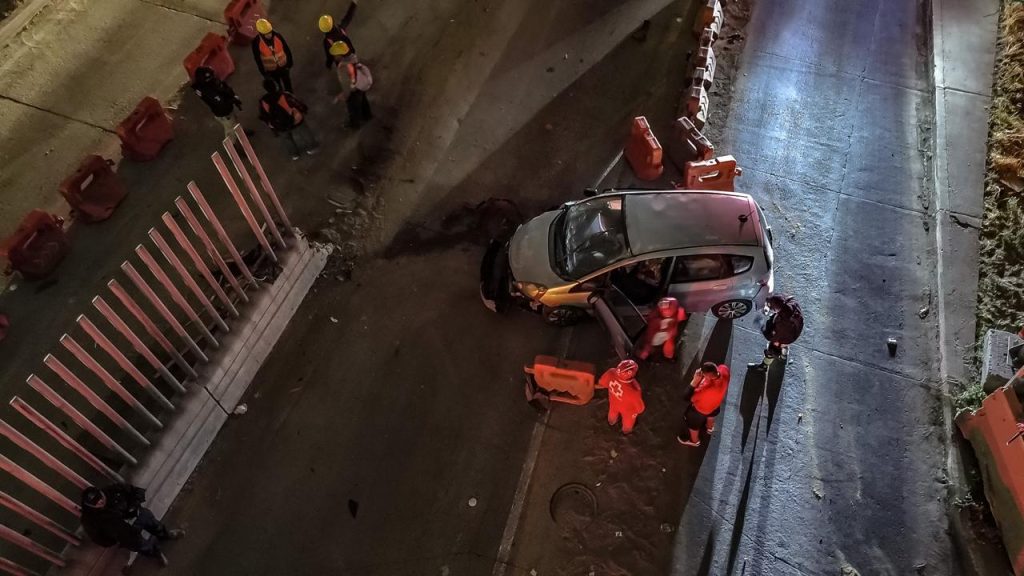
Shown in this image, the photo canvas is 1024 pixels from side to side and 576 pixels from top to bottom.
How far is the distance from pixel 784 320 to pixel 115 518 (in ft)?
24.0

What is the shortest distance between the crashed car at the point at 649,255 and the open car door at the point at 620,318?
0.09 meters

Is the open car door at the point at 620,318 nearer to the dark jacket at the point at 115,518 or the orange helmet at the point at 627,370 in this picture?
the orange helmet at the point at 627,370

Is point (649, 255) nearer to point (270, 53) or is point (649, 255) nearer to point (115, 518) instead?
point (115, 518)

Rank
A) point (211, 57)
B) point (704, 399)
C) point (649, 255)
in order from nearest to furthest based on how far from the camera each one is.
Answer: point (704, 399), point (649, 255), point (211, 57)

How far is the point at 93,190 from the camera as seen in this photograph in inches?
393

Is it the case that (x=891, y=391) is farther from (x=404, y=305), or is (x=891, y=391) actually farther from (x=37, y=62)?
(x=37, y=62)

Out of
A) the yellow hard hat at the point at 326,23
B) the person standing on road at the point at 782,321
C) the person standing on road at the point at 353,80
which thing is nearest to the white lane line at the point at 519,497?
the person standing on road at the point at 782,321

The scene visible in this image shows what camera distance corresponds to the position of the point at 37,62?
11.9 meters

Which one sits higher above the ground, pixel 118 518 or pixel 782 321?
pixel 118 518

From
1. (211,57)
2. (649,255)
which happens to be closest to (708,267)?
(649,255)

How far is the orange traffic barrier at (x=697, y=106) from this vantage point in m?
10.4

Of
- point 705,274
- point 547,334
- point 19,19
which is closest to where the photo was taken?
point 705,274

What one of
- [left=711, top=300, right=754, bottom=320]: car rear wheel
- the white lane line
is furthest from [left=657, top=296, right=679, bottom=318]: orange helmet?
the white lane line

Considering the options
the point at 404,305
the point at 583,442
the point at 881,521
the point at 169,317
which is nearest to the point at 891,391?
the point at 881,521
